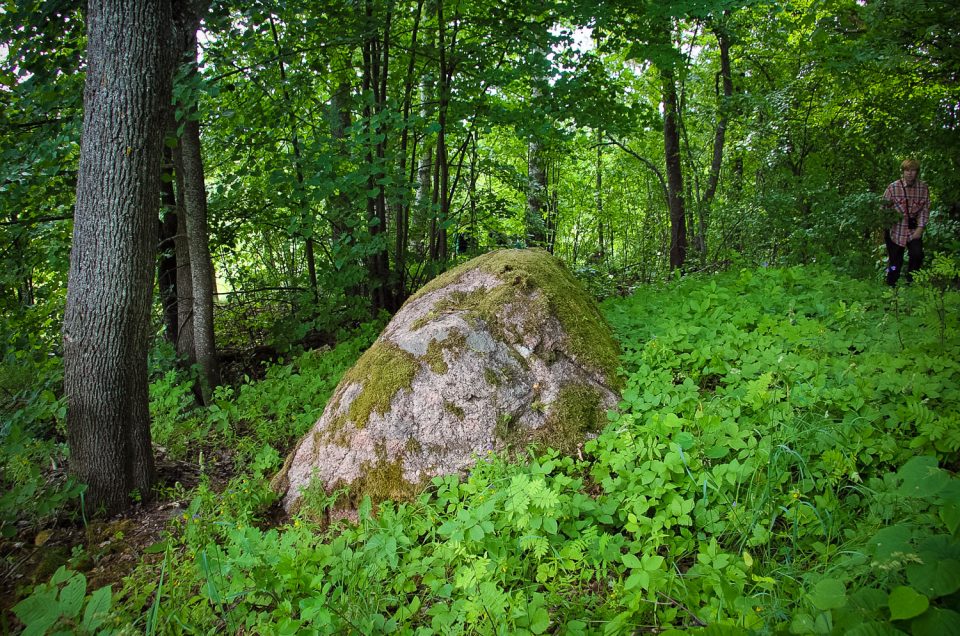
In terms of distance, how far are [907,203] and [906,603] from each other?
740cm

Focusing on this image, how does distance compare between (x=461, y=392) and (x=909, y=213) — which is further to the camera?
(x=909, y=213)

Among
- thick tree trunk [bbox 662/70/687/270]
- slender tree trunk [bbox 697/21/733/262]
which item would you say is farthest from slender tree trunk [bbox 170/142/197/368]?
slender tree trunk [bbox 697/21/733/262]

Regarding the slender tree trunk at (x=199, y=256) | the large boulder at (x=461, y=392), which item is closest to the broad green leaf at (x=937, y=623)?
the large boulder at (x=461, y=392)

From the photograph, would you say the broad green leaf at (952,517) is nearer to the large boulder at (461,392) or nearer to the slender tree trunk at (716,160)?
the large boulder at (461,392)

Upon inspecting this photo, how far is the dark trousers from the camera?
21.0 ft

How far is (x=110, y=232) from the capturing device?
3381 mm

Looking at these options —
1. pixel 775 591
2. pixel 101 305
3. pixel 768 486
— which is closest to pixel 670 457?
pixel 768 486

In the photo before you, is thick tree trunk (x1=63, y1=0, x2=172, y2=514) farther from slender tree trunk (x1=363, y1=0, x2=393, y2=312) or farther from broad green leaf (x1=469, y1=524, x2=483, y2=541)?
broad green leaf (x1=469, y1=524, x2=483, y2=541)

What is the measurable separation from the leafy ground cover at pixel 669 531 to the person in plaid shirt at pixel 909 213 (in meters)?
4.05

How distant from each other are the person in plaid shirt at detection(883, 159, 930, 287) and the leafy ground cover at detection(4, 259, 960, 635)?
4.05 m

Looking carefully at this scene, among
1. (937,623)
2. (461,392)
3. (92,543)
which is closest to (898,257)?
(461,392)

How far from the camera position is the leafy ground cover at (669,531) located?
161 cm

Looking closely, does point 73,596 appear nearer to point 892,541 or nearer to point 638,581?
point 638,581

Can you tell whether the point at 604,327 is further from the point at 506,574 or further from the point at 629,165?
the point at 629,165
